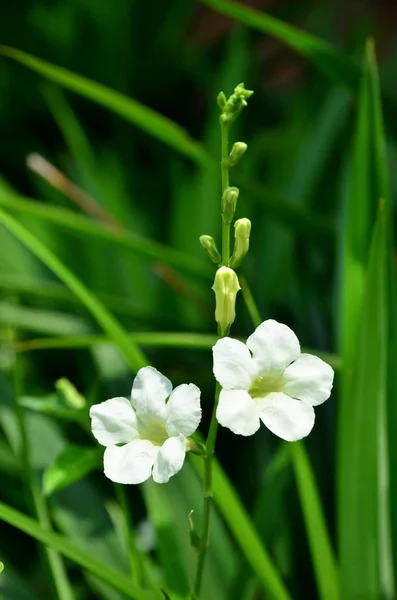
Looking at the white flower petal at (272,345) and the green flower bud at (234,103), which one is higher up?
the green flower bud at (234,103)

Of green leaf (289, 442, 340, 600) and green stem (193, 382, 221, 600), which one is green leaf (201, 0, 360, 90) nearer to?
green leaf (289, 442, 340, 600)

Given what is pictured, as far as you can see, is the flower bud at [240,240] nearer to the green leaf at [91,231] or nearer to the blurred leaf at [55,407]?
the blurred leaf at [55,407]

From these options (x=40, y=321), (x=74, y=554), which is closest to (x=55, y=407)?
(x=74, y=554)

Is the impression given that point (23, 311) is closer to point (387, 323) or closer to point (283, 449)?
point (283, 449)

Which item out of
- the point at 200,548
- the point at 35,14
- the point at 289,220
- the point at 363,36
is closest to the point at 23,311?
the point at 289,220

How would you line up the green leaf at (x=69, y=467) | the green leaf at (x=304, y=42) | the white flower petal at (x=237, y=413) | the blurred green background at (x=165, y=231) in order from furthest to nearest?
the green leaf at (x=304, y=42) → the blurred green background at (x=165, y=231) → the green leaf at (x=69, y=467) → the white flower petal at (x=237, y=413)

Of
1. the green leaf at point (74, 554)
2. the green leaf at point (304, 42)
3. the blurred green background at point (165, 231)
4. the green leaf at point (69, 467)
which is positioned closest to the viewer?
the green leaf at point (74, 554)

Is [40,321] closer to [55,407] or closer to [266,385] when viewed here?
[55,407]

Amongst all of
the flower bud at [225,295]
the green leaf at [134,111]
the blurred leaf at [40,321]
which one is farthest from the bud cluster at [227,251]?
the blurred leaf at [40,321]
